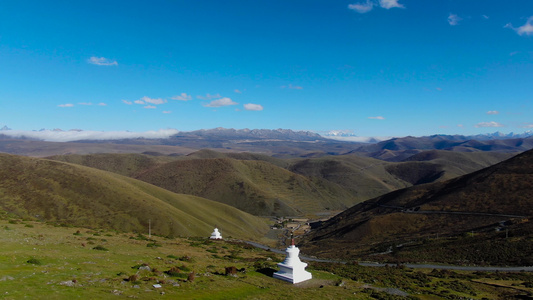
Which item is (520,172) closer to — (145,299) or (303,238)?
(303,238)

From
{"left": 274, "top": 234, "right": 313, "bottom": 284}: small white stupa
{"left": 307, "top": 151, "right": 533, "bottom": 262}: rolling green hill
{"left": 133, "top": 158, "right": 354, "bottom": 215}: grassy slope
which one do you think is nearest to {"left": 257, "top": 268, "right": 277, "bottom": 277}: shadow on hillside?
{"left": 274, "top": 234, "right": 313, "bottom": 284}: small white stupa

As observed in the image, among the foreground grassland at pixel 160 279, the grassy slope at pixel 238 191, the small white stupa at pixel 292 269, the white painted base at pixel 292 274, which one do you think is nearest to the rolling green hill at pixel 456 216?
the foreground grassland at pixel 160 279

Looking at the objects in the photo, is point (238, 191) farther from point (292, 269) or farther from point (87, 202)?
point (292, 269)

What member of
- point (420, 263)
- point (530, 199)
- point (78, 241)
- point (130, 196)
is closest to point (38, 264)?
point (78, 241)

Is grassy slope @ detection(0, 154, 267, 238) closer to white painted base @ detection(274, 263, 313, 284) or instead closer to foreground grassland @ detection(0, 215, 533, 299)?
foreground grassland @ detection(0, 215, 533, 299)

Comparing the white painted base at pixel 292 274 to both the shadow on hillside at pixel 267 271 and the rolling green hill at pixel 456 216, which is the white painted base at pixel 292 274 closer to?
the shadow on hillside at pixel 267 271

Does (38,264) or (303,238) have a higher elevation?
(38,264)

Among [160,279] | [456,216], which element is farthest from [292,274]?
[456,216]

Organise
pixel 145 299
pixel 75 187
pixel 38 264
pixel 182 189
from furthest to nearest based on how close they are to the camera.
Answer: pixel 182 189, pixel 75 187, pixel 38 264, pixel 145 299
